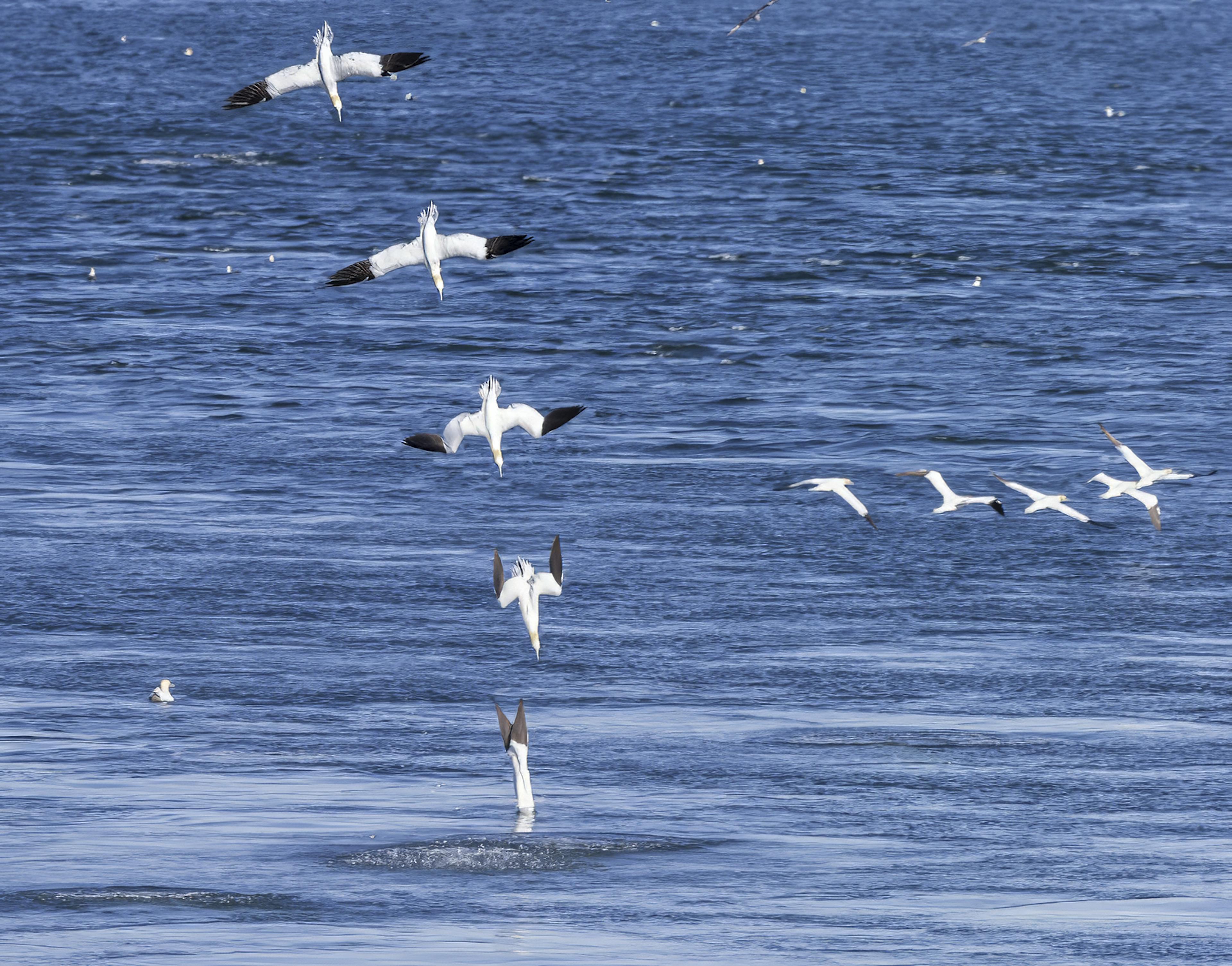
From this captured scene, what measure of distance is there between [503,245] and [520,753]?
256 cm

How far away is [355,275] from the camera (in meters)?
12.4

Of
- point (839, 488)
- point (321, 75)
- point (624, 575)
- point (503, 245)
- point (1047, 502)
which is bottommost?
point (624, 575)

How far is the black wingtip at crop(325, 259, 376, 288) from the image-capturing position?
40.3ft

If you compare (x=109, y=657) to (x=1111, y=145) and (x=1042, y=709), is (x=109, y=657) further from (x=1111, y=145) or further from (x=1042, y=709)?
(x=1111, y=145)

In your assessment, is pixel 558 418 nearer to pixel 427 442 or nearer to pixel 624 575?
pixel 427 442

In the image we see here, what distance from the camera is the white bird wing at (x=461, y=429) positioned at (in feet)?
42.4

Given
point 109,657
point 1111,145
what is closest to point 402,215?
point 1111,145

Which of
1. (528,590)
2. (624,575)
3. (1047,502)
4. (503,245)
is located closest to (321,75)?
(503,245)

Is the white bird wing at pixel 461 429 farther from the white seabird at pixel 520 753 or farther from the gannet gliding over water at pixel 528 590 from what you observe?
the white seabird at pixel 520 753

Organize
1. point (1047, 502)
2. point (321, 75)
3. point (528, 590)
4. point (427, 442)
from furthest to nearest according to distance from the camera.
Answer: point (1047, 502)
point (427, 442)
point (321, 75)
point (528, 590)

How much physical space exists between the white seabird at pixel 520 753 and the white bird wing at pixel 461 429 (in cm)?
155

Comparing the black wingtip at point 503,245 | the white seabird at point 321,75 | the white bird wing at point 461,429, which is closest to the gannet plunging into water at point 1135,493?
the white bird wing at point 461,429

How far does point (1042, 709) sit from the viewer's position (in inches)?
557

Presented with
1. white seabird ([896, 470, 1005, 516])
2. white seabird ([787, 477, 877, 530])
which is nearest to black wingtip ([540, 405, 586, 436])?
white seabird ([787, 477, 877, 530])
